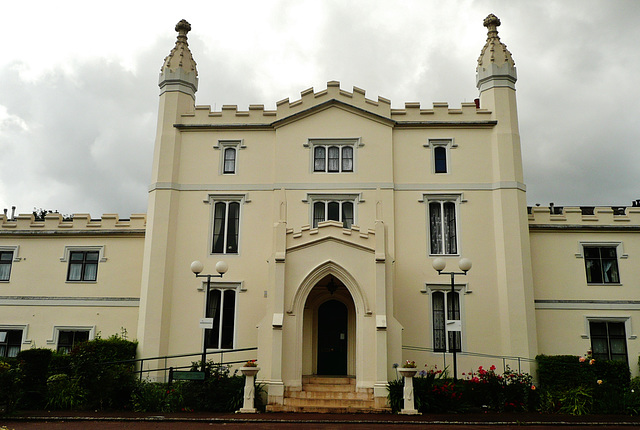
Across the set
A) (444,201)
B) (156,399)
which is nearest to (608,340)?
(444,201)

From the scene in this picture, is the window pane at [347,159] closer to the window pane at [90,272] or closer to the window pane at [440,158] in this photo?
the window pane at [440,158]

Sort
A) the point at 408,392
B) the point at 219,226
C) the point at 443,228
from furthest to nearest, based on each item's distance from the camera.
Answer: the point at 219,226 → the point at 443,228 → the point at 408,392

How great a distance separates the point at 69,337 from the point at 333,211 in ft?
38.3

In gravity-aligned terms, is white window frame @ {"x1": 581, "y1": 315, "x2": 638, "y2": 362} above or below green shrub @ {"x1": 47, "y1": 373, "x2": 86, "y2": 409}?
above

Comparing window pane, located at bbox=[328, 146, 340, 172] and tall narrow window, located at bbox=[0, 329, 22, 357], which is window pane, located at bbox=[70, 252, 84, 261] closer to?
tall narrow window, located at bbox=[0, 329, 22, 357]

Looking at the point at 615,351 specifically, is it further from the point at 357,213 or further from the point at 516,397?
the point at 357,213

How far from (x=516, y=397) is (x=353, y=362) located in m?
5.52

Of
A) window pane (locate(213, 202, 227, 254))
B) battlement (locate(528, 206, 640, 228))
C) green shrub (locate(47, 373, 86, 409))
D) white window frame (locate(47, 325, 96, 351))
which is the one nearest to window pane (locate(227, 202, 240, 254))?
window pane (locate(213, 202, 227, 254))

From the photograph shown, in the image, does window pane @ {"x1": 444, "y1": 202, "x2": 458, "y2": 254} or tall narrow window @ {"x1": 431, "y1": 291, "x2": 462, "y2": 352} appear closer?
tall narrow window @ {"x1": 431, "y1": 291, "x2": 462, "y2": 352}

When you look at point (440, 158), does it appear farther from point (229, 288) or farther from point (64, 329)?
point (64, 329)

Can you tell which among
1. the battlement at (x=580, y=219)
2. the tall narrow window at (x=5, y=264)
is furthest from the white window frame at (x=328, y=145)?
the tall narrow window at (x=5, y=264)

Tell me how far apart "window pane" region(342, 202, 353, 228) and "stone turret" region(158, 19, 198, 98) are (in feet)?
25.9

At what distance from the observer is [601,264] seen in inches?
867

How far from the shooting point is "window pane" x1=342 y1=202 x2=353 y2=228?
848 inches
